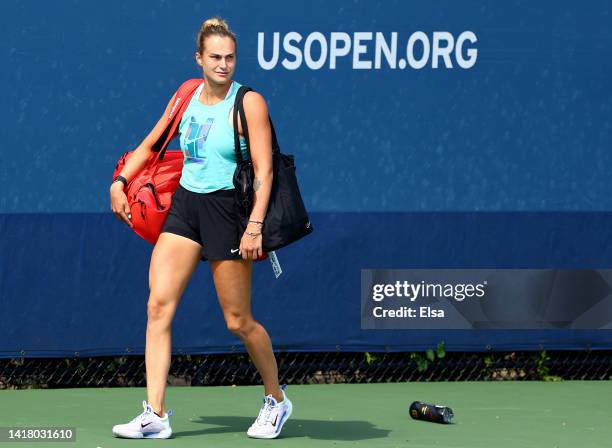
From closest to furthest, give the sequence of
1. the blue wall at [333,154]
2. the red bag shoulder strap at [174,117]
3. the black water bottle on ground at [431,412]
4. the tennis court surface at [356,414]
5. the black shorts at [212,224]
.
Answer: the black shorts at [212,224] → the red bag shoulder strap at [174,117] → the tennis court surface at [356,414] → the black water bottle on ground at [431,412] → the blue wall at [333,154]

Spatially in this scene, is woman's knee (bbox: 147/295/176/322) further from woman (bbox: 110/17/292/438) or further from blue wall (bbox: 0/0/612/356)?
blue wall (bbox: 0/0/612/356)

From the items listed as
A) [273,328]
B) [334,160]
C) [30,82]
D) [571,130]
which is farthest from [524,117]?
[30,82]

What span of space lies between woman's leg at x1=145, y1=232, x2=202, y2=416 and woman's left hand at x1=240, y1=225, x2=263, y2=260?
0.24 meters

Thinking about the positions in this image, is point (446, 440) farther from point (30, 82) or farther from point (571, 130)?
point (30, 82)

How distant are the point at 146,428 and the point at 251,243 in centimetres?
85

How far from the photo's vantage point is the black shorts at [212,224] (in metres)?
5.73

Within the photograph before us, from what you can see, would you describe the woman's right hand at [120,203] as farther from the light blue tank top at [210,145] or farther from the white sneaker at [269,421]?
the white sneaker at [269,421]

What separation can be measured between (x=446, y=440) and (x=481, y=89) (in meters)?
2.07

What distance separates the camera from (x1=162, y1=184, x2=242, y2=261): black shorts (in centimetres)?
573

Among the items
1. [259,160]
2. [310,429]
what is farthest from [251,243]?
[310,429]

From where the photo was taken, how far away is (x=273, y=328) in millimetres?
7355

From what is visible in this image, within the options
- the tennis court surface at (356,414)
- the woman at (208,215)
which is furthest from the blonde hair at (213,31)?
the tennis court surface at (356,414)

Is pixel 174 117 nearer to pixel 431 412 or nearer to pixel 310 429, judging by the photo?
pixel 310 429

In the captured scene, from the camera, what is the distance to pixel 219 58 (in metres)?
5.70
